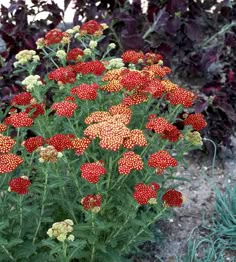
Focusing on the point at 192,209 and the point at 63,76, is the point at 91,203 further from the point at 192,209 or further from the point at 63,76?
the point at 192,209

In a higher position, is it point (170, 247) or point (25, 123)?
point (25, 123)

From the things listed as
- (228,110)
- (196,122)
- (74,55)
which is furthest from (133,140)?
(228,110)

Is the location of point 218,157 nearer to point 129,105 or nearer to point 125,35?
point 125,35

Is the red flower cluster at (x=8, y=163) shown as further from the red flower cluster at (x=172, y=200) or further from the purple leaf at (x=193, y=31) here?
the purple leaf at (x=193, y=31)

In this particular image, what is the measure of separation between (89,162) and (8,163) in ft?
1.34

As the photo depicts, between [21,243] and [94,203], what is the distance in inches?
17.3

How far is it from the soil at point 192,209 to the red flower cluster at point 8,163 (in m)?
0.98

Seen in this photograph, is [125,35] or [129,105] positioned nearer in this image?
[129,105]

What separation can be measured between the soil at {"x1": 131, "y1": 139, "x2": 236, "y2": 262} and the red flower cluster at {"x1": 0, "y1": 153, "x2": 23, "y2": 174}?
0.98 metres

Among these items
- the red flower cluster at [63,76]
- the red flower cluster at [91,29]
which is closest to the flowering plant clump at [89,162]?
the red flower cluster at [63,76]

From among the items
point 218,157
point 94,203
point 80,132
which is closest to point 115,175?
point 80,132

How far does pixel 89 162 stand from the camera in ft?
7.27

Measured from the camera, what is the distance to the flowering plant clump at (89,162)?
1.93 m

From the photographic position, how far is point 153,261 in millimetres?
2699
